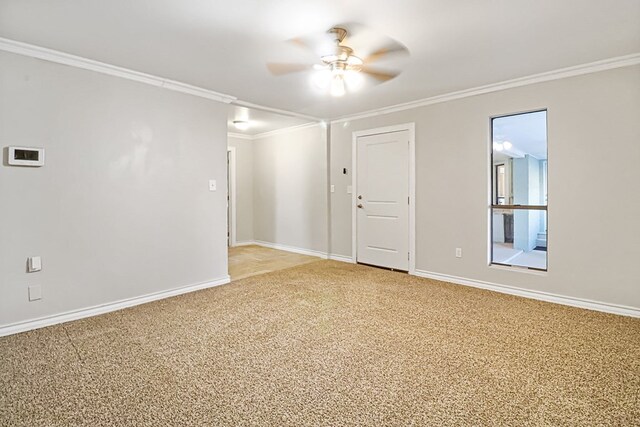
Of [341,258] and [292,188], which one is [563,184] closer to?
[341,258]

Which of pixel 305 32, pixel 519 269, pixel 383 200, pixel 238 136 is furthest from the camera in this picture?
pixel 238 136

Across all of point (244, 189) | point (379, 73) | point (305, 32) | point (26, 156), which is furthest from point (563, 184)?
point (244, 189)

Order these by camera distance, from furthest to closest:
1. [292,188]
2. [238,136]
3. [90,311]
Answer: [238,136] < [292,188] < [90,311]

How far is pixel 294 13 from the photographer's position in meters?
2.21

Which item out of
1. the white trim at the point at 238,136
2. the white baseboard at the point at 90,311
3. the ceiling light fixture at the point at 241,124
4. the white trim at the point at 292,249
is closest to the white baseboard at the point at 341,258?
the white trim at the point at 292,249

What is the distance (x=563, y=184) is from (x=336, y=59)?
8.34ft

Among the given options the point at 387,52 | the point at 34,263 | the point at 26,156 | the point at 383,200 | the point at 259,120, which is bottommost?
the point at 34,263

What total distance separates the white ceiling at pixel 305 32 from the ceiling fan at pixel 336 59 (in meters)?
0.10

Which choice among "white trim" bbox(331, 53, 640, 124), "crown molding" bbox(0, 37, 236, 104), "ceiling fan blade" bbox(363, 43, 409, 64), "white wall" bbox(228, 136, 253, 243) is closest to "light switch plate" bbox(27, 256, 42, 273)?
"crown molding" bbox(0, 37, 236, 104)

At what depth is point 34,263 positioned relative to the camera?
9.11 feet

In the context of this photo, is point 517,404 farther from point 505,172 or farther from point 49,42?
point 49,42

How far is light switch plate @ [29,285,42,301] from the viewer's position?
9.12ft

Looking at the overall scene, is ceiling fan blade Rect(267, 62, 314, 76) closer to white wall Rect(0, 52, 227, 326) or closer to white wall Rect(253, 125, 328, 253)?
white wall Rect(0, 52, 227, 326)

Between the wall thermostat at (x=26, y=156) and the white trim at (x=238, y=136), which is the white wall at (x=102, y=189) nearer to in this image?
the wall thermostat at (x=26, y=156)
